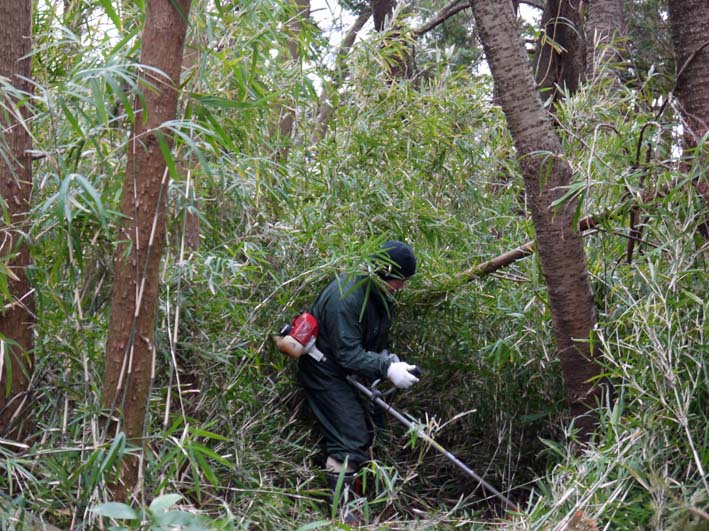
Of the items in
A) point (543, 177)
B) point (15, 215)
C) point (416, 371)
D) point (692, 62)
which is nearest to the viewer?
point (15, 215)

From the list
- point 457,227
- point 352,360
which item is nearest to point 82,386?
point 352,360

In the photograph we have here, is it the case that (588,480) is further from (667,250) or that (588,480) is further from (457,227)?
(457,227)

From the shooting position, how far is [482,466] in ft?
16.8

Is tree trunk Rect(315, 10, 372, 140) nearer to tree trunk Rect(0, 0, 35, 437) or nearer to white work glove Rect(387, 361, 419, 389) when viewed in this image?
white work glove Rect(387, 361, 419, 389)

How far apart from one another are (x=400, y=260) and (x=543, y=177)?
0.98m

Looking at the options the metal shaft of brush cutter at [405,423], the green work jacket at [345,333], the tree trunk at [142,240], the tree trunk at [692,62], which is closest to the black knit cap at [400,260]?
the green work jacket at [345,333]

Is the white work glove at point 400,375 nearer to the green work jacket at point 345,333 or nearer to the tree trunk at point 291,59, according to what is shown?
the green work jacket at point 345,333

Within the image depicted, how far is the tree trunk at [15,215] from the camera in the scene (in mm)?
3082

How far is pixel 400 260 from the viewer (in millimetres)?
4539

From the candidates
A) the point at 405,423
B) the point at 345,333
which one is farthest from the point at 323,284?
the point at 405,423

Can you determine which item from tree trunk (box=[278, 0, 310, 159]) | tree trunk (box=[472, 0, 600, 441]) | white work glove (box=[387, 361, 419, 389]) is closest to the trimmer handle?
white work glove (box=[387, 361, 419, 389])

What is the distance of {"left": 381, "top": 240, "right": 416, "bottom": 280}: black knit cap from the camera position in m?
4.52

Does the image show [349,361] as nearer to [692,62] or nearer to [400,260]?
[400,260]

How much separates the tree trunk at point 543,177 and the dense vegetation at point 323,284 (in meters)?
0.14
